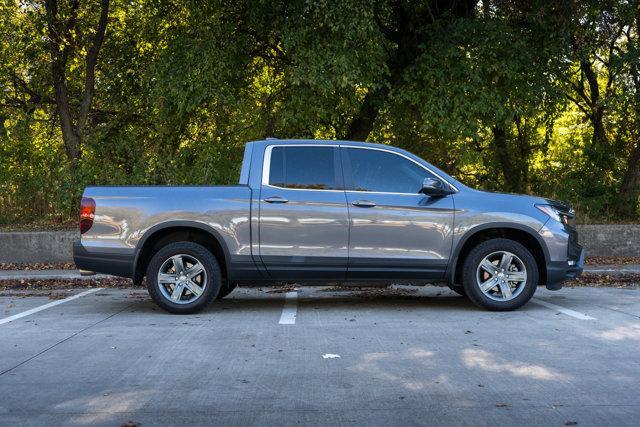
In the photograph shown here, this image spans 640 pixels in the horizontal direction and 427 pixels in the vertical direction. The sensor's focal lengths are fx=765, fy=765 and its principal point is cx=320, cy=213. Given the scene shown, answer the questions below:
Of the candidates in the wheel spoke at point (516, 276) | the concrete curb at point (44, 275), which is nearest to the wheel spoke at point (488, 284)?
the wheel spoke at point (516, 276)

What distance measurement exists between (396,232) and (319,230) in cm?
85

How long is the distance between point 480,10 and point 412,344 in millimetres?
12573

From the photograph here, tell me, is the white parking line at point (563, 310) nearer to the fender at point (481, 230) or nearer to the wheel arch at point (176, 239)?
the fender at point (481, 230)

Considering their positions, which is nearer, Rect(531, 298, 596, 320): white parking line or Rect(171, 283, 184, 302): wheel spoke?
Rect(531, 298, 596, 320): white parking line

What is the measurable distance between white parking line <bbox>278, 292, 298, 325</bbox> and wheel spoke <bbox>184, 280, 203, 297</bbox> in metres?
0.96

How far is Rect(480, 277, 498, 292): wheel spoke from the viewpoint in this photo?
861cm

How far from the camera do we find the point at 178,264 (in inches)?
335

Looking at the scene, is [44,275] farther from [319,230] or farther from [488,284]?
[488,284]

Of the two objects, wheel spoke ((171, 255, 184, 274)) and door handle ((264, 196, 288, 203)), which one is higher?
door handle ((264, 196, 288, 203))

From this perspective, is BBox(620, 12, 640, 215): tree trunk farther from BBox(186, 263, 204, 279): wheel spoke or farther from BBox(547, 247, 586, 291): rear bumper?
BBox(186, 263, 204, 279): wheel spoke

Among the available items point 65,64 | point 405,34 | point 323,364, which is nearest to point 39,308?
point 323,364

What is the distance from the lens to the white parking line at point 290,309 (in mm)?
8039

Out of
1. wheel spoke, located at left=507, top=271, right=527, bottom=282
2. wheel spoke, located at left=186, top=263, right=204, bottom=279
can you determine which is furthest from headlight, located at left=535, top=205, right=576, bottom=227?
wheel spoke, located at left=186, top=263, right=204, bottom=279

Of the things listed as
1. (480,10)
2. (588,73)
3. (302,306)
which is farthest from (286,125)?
(588,73)
